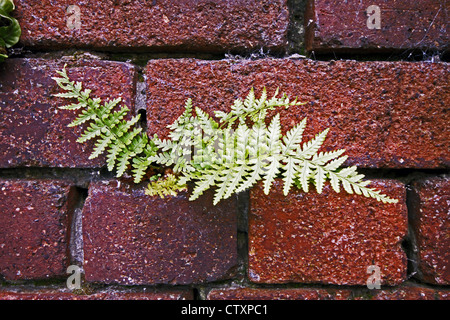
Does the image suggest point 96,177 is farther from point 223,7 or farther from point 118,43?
point 223,7

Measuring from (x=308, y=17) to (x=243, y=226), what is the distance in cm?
68

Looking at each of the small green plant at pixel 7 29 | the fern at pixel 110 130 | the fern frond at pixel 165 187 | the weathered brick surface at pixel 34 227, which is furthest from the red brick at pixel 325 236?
the small green plant at pixel 7 29

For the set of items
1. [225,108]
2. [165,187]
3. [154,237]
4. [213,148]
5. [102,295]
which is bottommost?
[102,295]

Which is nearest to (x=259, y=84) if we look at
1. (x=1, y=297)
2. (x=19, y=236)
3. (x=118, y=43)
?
(x=118, y=43)

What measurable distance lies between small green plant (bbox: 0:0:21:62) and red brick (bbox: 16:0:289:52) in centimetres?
3

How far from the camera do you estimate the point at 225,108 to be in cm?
89

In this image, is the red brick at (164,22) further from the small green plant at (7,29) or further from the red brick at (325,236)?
the red brick at (325,236)

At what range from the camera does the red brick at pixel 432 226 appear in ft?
2.94

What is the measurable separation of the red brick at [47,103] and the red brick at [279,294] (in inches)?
22.9

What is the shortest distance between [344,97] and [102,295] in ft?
3.20

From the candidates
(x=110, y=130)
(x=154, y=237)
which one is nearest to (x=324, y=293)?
(x=154, y=237)

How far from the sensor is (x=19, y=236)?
94 centimetres

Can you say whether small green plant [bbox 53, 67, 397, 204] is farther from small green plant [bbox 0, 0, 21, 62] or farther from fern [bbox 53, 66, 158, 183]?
small green plant [bbox 0, 0, 21, 62]

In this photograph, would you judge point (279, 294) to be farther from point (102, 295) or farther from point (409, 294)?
point (102, 295)
